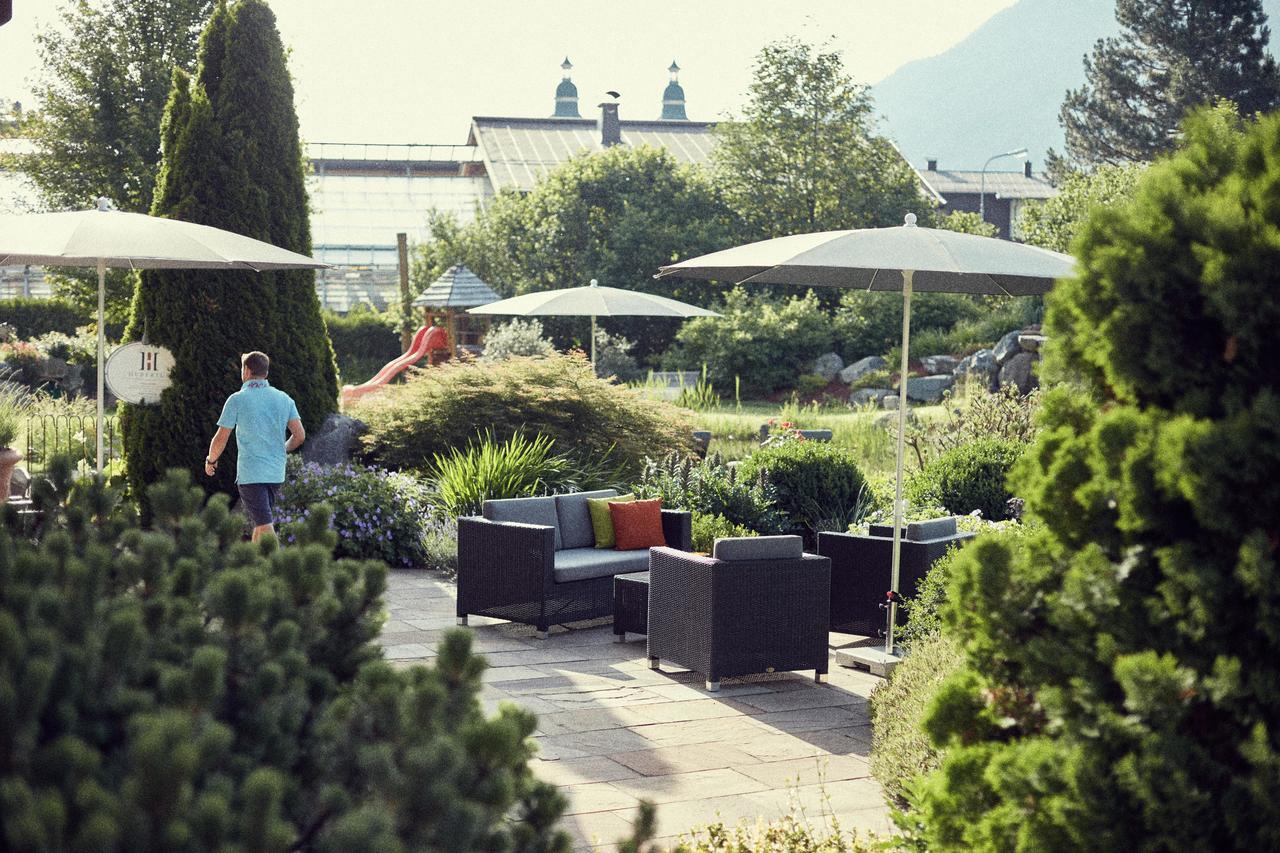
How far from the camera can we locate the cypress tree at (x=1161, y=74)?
109 ft

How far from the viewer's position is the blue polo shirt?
7.91m

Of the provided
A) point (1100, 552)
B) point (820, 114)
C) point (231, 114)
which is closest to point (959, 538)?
point (1100, 552)

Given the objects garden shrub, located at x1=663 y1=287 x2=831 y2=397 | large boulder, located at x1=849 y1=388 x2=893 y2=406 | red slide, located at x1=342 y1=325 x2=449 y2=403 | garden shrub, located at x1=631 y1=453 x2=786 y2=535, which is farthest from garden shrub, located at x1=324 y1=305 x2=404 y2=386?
garden shrub, located at x1=631 y1=453 x2=786 y2=535

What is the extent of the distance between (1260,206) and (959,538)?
5.42 m

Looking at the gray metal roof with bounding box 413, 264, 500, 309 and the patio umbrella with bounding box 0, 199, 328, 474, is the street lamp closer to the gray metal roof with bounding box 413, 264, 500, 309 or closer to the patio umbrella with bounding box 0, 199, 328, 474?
the gray metal roof with bounding box 413, 264, 500, 309

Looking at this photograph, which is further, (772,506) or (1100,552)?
(772,506)

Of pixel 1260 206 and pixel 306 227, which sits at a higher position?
pixel 306 227

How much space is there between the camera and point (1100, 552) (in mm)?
2330

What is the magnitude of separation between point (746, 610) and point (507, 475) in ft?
12.6

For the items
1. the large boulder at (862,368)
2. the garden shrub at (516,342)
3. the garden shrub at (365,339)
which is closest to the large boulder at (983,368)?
the large boulder at (862,368)

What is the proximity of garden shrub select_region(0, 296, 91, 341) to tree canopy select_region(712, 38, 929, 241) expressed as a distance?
1481 cm

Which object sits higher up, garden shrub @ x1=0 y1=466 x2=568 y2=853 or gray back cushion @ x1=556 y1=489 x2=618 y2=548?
garden shrub @ x1=0 y1=466 x2=568 y2=853

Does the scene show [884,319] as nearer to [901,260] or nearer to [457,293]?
[457,293]

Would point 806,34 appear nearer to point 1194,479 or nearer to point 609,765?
point 609,765
